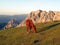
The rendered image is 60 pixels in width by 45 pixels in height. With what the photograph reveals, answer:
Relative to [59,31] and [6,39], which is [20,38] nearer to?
[6,39]

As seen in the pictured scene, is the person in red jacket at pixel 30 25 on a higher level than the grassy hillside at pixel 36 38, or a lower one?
higher

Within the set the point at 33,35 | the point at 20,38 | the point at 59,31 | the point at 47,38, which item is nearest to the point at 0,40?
the point at 20,38

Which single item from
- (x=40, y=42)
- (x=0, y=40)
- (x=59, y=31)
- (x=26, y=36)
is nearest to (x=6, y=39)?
(x=0, y=40)

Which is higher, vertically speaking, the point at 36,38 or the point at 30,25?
the point at 30,25

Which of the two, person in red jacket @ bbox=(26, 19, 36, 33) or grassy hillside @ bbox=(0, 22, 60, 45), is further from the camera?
person in red jacket @ bbox=(26, 19, 36, 33)

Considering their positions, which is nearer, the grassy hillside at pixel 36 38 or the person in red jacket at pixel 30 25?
the grassy hillside at pixel 36 38

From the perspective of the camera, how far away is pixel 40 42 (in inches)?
2539

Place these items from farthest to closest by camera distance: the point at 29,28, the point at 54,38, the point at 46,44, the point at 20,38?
the point at 29,28 < the point at 20,38 < the point at 54,38 < the point at 46,44

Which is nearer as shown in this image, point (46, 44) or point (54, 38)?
point (46, 44)

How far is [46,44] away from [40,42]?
3111 millimetres

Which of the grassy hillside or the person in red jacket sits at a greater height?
the person in red jacket

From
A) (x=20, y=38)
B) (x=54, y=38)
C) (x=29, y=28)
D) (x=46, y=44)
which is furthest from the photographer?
(x=29, y=28)

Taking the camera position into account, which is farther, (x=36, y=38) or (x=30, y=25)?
(x=30, y=25)

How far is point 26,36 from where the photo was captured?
7306 cm
